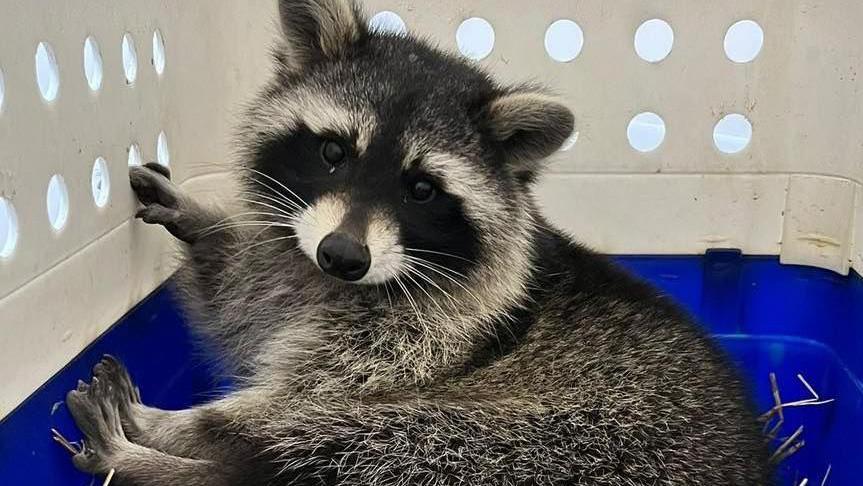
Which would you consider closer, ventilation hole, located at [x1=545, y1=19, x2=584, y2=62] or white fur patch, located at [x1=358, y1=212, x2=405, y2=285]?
white fur patch, located at [x1=358, y1=212, x2=405, y2=285]

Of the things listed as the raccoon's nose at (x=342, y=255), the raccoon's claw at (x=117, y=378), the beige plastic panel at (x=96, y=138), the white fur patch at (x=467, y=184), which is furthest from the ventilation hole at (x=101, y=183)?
the white fur patch at (x=467, y=184)

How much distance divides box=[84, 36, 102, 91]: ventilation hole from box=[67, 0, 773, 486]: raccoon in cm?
32

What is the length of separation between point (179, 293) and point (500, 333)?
85 centimetres

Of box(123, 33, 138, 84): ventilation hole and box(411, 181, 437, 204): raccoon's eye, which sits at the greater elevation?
box(123, 33, 138, 84): ventilation hole

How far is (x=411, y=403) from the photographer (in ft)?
6.51

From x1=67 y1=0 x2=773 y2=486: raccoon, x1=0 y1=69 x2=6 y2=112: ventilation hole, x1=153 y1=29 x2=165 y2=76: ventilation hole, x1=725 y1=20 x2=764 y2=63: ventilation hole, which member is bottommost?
x1=67 y1=0 x2=773 y2=486: raccoon

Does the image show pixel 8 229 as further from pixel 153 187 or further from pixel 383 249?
pixel 383 249

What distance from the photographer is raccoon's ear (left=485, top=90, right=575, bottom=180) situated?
1.94m

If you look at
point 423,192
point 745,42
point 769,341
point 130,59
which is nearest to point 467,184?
point 423,192

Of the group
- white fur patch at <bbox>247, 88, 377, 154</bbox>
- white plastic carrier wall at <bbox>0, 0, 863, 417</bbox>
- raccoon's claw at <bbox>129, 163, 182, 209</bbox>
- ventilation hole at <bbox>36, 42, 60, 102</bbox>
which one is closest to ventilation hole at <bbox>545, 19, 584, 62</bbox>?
white plastic carrier wall at <bbox>0, 0, 863, 417</bbox>

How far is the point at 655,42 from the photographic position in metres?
2.90

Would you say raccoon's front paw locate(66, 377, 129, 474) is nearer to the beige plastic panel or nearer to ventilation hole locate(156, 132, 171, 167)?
the beige plastic panel

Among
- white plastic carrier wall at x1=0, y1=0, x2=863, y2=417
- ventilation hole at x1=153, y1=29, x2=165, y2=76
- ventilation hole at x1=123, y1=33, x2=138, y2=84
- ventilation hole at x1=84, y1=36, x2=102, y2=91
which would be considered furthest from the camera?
white plastic carrier wall at x1=0, y1=0, x2=863, y2=417

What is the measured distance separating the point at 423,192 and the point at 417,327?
0.32 meters
